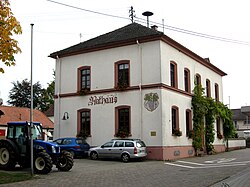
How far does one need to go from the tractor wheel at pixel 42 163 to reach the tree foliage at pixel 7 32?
5524mm

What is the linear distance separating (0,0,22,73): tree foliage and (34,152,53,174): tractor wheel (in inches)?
217

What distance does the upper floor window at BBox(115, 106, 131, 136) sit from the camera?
27.0 meters

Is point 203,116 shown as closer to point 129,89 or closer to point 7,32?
point 129,89

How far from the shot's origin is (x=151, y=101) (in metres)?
25.9

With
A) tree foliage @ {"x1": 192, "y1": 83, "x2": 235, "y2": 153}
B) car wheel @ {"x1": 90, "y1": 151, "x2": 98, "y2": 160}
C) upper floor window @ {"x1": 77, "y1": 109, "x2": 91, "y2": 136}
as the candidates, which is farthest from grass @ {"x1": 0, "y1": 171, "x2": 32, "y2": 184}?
tree foliage @ {"x1": 192, "y1": 83, "x2": 235, "y2": 153}

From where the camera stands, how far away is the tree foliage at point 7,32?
11680 millimetres

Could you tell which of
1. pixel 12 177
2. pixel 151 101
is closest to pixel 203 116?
pixel 151 101

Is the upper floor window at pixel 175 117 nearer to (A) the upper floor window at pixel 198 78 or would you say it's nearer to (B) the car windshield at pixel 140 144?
(B) the car windshield at pixel 140 144

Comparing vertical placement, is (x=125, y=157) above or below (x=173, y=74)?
below

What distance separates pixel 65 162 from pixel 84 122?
11955mm

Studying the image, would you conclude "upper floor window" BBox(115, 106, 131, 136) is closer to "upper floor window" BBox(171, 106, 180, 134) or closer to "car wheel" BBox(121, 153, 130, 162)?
"car wheel" BBox(121, 153, 130, 162)

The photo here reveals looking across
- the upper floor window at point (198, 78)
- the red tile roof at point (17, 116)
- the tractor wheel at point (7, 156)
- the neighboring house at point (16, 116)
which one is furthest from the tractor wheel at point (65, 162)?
the red tile roof at point (17, 116)

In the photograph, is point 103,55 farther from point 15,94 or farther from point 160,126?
point 15,94

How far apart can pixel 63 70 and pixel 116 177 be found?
17.6 meters
